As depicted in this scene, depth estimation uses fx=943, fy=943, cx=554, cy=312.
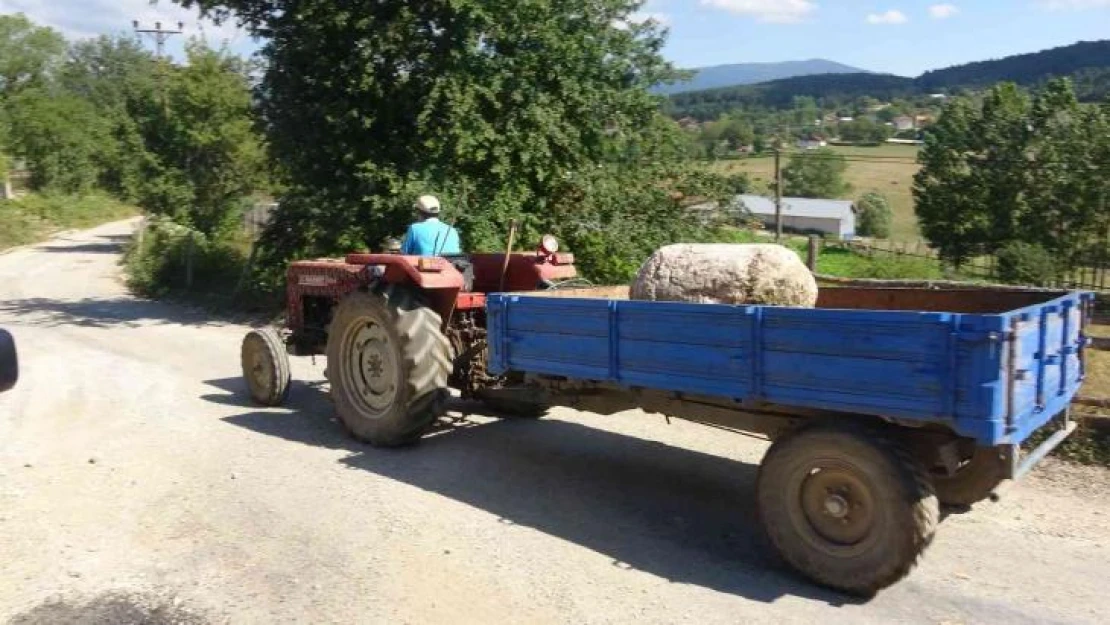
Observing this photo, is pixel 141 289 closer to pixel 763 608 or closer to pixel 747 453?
pixel 747 453

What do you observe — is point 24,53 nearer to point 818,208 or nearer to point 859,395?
point 818,208

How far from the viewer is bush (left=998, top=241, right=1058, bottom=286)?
19.9 metres

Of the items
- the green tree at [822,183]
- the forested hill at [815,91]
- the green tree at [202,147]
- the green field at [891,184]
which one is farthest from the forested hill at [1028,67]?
the green tree at [202,147]

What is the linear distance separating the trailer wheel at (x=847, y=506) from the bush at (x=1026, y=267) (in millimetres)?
16742

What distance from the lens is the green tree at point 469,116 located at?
13.1m

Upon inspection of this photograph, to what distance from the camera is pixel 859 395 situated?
15.4ft

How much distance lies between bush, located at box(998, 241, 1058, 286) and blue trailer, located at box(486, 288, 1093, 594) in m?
15.6

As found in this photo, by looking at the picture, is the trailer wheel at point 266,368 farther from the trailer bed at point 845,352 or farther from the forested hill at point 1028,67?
the forested hill at point 1028,67

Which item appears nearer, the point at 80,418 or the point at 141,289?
the point at 80,418

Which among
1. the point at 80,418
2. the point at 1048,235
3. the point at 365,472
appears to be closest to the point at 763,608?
the point at 365,472

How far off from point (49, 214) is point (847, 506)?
4707 centimetres

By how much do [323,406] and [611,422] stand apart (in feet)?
9.29

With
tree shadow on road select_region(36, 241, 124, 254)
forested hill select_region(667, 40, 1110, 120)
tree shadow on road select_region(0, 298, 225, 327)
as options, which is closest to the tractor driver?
tree shadow on road select_region(0, 298, 225, 327)

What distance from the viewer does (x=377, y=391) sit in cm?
768
